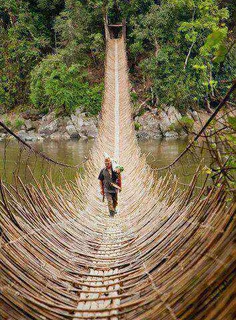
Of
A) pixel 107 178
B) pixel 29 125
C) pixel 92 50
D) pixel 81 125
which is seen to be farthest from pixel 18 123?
pixel 107 178

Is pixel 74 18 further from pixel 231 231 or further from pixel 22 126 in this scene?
pixel 231 231

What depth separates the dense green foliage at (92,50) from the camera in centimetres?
1265

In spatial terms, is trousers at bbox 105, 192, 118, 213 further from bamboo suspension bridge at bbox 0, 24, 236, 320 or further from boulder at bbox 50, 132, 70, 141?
boulder at bbox 50, 132, 70, 141

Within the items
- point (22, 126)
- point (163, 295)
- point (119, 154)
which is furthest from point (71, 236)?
point (22, 126)

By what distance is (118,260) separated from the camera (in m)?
2.05

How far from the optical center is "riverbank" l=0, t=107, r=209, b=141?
12.6 meters

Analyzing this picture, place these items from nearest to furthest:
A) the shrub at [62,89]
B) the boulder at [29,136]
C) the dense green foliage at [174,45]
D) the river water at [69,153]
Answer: the river water at [69,153] → the dense green foliage at [174,45] → the boulder at [29,136] → the shrub at [62,89]

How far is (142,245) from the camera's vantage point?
78.2 inches

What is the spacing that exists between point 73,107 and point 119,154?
32.2 ft

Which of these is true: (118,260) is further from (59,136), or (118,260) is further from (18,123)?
(18,123)

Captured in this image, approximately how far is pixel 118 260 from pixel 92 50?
14284mm

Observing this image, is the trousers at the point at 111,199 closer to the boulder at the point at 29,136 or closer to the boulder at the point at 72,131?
the boulder at the point at 72,131

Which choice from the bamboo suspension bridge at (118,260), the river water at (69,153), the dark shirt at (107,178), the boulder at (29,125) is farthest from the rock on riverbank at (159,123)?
the bamboo suspension bridge at (118,260)

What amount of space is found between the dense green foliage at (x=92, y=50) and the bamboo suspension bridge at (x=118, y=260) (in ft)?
29.9
